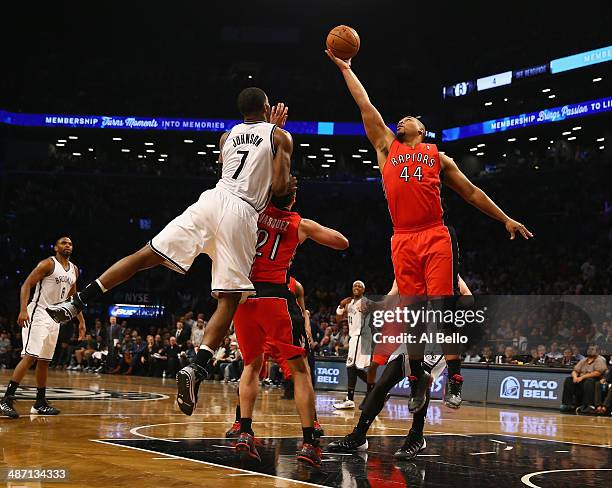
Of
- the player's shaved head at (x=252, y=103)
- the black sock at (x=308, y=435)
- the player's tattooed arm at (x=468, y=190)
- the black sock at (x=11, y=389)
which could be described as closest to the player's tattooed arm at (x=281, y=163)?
the player's shaved head at (x=252, y=103)

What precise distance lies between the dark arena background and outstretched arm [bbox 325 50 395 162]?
0.93 ft

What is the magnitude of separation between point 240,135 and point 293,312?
1.49 m

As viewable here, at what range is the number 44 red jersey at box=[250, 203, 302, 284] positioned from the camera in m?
6.02

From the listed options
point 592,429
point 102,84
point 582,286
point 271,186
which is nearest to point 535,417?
point 592,429

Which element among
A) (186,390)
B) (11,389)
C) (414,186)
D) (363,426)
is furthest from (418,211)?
(11,389)

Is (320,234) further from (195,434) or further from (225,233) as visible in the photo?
(195,434)

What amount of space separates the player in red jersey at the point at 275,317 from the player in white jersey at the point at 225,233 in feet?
0.91

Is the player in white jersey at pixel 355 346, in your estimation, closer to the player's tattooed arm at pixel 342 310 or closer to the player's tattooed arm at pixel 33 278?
the player's tattooed arm at pixel 342 310

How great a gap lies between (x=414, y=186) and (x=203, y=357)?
216cm

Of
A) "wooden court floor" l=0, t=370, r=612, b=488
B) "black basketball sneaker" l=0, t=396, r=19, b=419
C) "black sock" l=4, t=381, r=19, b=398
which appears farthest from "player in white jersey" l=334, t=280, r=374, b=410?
"black basketball sneaker" l=0, t=396, r=19, b=419

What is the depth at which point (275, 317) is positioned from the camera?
19.0 ft

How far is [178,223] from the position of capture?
5184 millimetres

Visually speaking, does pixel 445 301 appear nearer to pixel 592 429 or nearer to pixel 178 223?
pixel 178 223

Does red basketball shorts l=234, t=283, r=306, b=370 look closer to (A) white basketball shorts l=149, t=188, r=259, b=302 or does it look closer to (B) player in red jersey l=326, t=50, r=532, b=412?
→ (A) white basketball shorts l=149, t=188, r=259, b=302
